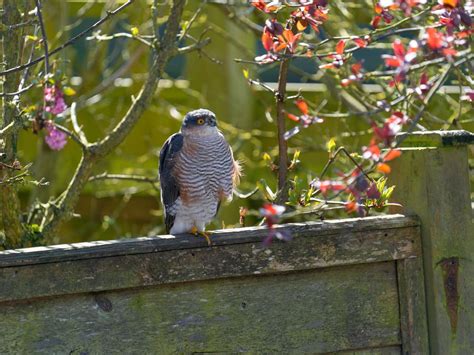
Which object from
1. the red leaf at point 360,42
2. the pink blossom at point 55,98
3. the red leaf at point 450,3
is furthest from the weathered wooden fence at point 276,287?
the pink blossom at point 55,98

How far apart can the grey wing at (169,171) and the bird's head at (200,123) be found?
0.05 metres

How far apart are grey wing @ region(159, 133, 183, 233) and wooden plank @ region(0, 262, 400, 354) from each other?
3.71 ft

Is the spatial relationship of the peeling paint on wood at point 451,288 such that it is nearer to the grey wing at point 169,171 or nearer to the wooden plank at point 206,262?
the wooden plank at point 206,262

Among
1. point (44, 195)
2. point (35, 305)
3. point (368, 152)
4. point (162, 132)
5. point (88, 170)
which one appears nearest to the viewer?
point (368, 152)

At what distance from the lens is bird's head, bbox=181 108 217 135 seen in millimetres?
3332

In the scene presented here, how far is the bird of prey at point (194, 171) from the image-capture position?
336 centimetres

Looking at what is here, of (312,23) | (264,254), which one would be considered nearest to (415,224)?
(264,254)

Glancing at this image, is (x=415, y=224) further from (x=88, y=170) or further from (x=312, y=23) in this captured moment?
(x=88, y=170)

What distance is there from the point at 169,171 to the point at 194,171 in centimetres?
11

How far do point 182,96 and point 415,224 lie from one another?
144 inches

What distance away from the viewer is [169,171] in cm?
334

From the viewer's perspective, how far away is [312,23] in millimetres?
2338

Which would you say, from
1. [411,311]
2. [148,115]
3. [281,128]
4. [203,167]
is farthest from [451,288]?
[148,115]

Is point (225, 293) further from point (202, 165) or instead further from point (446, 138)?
Result: point (202, 165)
